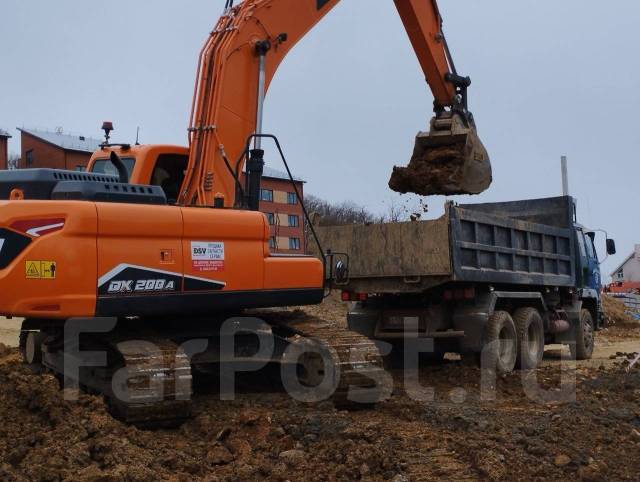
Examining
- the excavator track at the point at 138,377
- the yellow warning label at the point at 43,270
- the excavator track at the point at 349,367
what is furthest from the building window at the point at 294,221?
the yellow warning label at the point at 43,270

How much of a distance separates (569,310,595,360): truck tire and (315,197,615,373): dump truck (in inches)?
66.0

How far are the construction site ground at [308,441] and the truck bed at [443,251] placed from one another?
2.36 meters

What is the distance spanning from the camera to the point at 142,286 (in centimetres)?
595

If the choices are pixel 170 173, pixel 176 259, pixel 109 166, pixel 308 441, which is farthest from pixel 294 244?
pixel 308 441

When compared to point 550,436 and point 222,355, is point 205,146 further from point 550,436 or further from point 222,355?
point 550,436

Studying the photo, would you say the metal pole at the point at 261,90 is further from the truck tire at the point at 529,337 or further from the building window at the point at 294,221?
the truck tire at the point at 529,337

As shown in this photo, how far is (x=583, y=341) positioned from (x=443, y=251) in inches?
209

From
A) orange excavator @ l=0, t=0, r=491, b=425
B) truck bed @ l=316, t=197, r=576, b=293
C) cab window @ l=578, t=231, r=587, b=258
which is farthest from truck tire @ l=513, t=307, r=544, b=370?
orange excavator @ l=0, t=0, r=491, b=425

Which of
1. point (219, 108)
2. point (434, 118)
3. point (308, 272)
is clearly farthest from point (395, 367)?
point (219, 108)

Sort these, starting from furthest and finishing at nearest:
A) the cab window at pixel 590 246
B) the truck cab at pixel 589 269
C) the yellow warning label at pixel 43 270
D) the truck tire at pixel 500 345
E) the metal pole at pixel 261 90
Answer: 1. the cab window at pixel 590 246
2. the truck cab at pixel 589 269
3. the truck tire at pixel 500 345
4. the metal pole at pixel 261 90
5. the yellow warning label at pixel 43 270

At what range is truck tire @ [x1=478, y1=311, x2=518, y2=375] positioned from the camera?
9.97 meters

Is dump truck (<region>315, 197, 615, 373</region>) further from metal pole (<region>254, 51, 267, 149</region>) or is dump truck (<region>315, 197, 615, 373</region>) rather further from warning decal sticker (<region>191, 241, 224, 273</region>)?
warning decal sticker (<region>191, 241, 224, 273</region>)

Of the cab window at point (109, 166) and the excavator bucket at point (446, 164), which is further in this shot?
the excavator bucket at point (446, 164)

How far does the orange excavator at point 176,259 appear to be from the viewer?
18.6 feet
